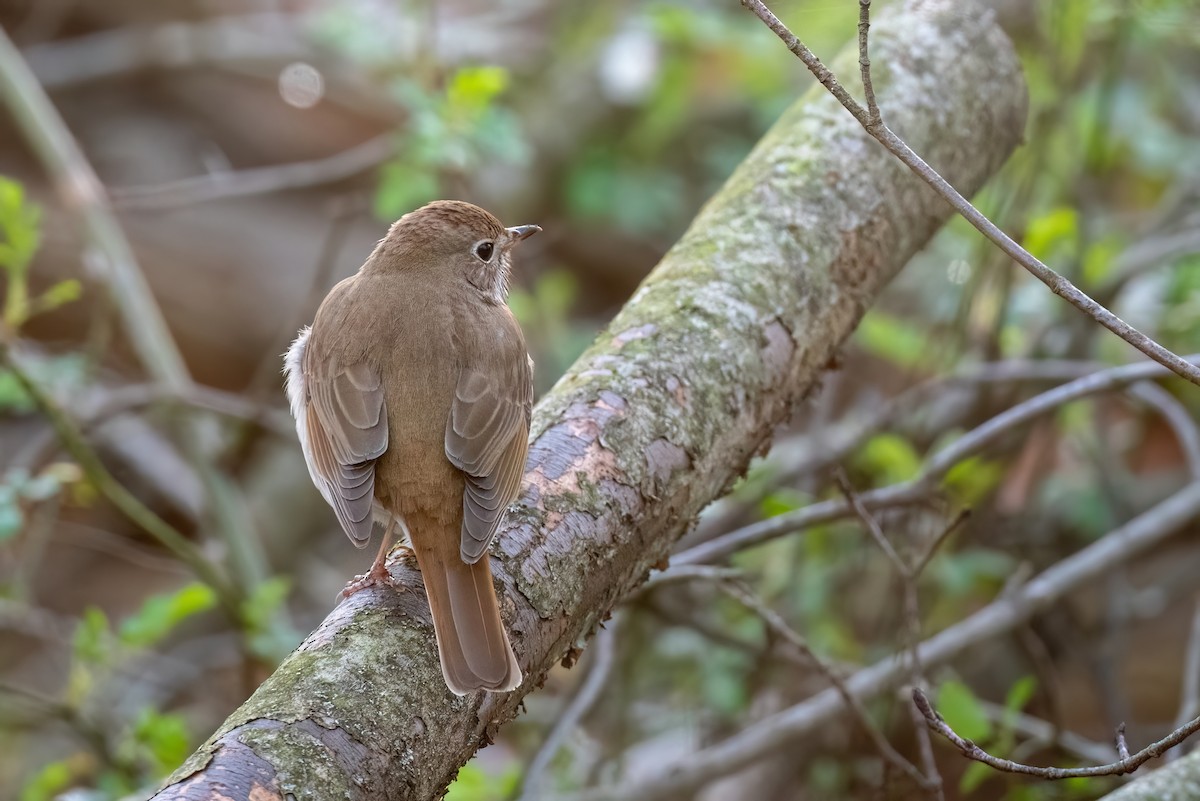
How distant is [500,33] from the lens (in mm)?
8016

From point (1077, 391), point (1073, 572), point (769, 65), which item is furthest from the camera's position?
point (769, 65)

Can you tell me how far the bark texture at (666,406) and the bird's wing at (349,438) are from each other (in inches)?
6.7

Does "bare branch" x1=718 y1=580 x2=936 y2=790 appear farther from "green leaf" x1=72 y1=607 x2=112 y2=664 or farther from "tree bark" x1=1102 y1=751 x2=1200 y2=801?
"green leaf" x1=72 y1=607 x2=112 y2=664

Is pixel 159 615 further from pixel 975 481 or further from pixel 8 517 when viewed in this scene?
pixel 975 481

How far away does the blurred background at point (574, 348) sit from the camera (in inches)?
158

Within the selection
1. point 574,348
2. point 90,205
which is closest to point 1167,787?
point 90,205

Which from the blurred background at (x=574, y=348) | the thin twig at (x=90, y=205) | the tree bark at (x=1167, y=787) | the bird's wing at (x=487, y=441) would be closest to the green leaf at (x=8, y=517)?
the blurred background at (x=574, y=348)

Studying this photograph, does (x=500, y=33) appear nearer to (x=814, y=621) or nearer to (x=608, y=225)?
(x=608, y=225)

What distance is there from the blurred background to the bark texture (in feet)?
1.56

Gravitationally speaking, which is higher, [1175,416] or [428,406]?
[1175,416]

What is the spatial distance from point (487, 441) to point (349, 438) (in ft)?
1.07

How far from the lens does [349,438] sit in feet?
8.86

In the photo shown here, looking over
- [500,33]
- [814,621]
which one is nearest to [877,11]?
[814,621]

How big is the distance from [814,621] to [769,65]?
3.40m
